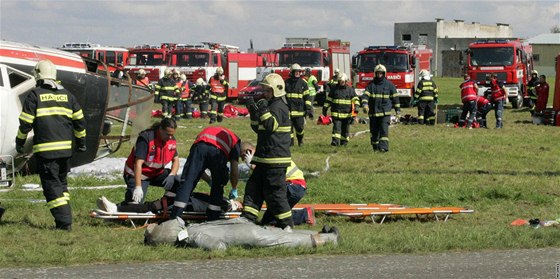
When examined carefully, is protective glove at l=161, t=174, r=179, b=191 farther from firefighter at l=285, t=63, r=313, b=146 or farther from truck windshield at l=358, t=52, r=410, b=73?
truck windshield at l=358, t=52, r=410, b=73

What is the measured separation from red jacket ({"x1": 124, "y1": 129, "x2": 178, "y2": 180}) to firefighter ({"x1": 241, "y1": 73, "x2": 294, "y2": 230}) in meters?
1.32

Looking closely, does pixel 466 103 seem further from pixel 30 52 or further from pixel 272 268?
pixel 272 268

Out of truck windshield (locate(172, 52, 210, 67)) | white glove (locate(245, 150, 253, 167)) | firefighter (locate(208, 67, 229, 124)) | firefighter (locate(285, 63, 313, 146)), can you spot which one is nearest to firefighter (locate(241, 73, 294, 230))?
white glove (locate(245, 150, 253, 167))

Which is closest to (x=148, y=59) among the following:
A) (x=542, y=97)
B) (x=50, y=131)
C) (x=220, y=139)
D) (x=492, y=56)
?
(x=492, y=56)

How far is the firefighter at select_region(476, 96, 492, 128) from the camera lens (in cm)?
2528

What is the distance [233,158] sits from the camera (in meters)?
9.38

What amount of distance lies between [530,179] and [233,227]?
22.8 feet

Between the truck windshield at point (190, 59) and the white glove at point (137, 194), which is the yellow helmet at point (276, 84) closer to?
the white glove at point (137, 194)

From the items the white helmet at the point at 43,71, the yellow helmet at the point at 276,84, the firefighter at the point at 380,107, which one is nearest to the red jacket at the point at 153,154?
the white helmet at the point at 43,71

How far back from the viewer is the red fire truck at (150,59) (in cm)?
3728

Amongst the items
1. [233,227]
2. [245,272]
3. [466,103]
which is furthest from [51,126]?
[466,103]

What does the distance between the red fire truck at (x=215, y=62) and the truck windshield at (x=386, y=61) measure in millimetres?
6776

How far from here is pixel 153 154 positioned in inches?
396

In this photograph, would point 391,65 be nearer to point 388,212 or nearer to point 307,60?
point 307,60
